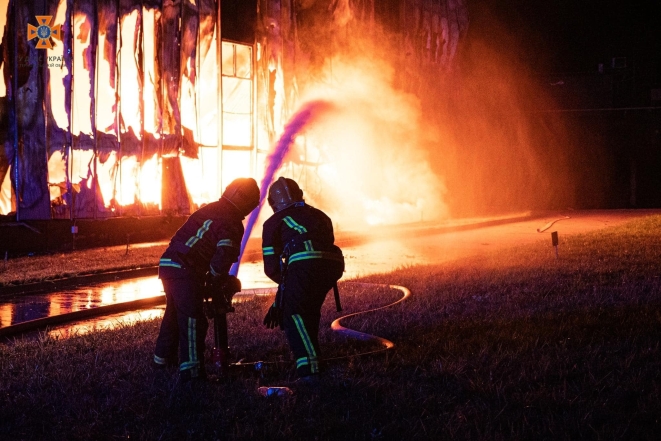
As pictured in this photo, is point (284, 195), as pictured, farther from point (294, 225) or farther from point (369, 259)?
point (369, 259)

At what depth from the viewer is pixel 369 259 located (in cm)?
1684

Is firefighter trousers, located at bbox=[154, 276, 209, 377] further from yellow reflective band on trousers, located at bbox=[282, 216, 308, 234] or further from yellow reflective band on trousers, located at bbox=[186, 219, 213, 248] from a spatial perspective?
yellow reflective band on trousers, located at bbox=[282, 216, 308, 234]

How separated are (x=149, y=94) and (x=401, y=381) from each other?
14.8m

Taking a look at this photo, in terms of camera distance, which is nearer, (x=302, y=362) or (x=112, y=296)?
(x=302, y=362)

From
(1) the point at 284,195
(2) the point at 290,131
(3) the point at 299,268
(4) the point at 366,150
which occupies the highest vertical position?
(2) the point at 290,131

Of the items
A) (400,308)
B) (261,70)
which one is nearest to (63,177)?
(261,70)

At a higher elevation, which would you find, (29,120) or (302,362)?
(29,120)

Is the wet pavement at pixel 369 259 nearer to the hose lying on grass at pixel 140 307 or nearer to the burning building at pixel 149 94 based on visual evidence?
the hose lying on grass at pixel 140 307

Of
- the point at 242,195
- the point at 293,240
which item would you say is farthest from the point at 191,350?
the point at 242,195

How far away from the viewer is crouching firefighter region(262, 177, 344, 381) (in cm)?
611

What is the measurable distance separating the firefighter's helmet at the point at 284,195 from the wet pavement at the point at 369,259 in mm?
3547

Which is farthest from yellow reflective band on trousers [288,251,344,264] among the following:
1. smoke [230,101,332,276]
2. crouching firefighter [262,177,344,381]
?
smoke [230,101,332,276]

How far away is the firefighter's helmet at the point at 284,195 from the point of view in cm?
631

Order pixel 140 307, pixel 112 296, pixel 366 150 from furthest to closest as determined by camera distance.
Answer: pixel 366 150 < pixel 112 296 < pixel 140 307
